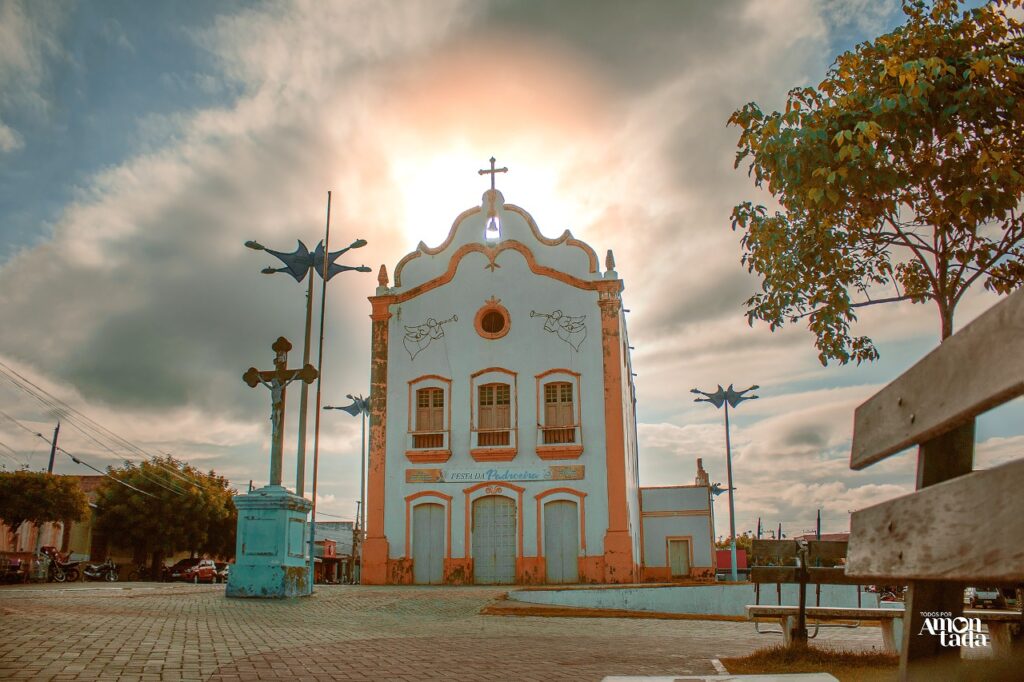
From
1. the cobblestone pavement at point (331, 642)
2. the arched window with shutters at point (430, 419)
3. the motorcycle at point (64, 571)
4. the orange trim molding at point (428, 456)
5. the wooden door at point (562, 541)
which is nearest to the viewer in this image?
the cobblestone pavement at point (331, 642)

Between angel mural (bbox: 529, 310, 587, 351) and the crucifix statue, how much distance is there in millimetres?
12050

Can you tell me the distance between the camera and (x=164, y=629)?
838 cm

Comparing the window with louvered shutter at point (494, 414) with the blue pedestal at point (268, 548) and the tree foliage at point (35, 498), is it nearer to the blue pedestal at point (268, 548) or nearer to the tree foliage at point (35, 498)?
the blue pedestal at point (268, 548)

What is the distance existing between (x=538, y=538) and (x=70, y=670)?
785 inches

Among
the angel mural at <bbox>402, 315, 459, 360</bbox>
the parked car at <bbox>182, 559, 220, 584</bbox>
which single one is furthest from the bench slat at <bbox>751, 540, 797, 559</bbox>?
the parked car at <bbox>182, 559, 220, 584</bbox>

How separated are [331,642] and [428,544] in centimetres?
1762

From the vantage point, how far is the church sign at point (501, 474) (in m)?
25.0

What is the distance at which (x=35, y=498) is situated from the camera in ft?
111

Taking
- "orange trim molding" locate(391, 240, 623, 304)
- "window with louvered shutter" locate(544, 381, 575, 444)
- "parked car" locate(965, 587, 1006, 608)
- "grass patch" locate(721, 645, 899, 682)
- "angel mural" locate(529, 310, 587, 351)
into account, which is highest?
"orange trim molding" locate(391, 240, 623, 304)

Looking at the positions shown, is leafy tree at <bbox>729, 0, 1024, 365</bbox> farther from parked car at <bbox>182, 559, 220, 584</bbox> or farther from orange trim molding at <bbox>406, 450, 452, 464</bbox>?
parked car at <bbox>182, 559, 220, 584</bbox>

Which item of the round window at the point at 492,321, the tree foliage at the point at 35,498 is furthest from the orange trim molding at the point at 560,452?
the tree foliage at the point at 35,498

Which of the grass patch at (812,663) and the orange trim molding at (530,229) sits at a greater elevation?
the orange trim molding at (530,229)

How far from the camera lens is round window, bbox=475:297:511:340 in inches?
1044

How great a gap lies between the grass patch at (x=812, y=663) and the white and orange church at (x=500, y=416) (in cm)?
1755
